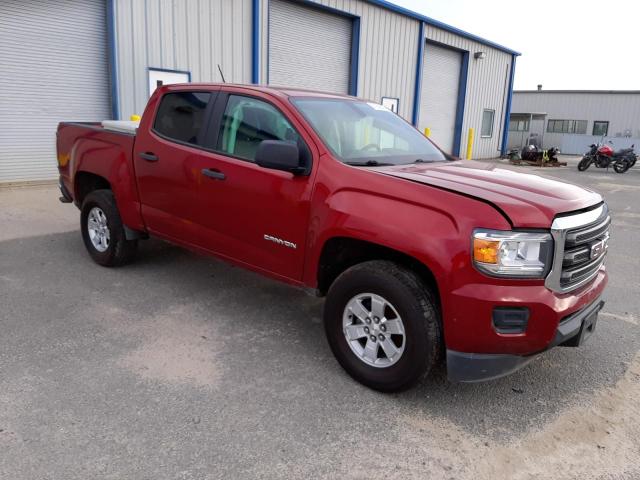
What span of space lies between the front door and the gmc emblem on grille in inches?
68.2

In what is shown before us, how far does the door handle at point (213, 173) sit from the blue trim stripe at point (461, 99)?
19335 millimetres

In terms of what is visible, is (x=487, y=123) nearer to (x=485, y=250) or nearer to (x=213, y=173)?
(x=213, y=173)

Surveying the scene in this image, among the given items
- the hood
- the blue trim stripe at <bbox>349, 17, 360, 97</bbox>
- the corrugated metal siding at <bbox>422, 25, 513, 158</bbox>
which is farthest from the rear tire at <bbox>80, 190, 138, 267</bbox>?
the corrugated metal siding at <bbox>422, 25, 513, 158</bbox>

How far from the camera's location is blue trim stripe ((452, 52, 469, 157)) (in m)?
21.4

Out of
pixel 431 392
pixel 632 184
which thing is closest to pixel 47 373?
pixel 431 392

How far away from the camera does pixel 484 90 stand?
22.9 meters

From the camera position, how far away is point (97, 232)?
5.49 meters

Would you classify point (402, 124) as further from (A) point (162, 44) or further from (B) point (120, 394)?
(A) point (162, 44)

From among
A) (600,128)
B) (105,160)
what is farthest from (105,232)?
(600,128)

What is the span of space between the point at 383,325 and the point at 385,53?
15483mm

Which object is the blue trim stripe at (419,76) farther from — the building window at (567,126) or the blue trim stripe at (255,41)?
the building window at (567,126)

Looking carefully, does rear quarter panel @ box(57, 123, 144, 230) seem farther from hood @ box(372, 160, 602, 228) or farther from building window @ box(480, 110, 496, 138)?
building window @ box(480, 110, 496, 138)

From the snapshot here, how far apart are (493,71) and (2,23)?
1907 cm

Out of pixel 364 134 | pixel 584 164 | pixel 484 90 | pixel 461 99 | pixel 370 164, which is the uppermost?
pixel 484 90
